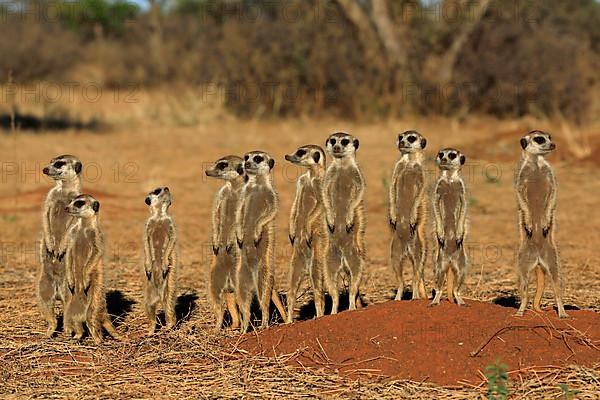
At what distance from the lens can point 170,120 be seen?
26125 millimetres

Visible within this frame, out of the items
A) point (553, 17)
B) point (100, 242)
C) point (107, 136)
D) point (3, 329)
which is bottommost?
point (3, 329)

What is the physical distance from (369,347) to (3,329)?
3.35 m

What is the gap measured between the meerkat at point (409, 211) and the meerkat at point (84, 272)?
246cm

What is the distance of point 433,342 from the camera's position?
6.57 meters

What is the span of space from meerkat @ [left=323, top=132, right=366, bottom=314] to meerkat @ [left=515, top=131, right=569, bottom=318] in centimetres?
132

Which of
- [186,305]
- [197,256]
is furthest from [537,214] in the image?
[197,256]

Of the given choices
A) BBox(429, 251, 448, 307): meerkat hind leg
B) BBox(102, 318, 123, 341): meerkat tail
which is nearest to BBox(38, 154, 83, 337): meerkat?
BBox(102, 318, 123, 341): meerkat tail

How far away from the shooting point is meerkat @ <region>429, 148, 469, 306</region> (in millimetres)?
7434

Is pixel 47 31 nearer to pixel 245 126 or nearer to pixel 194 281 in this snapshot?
pixel 245 126

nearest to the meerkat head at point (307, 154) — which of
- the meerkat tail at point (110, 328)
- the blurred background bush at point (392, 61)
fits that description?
the meerkat tail at point (110, 328)

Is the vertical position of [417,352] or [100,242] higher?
[100,242]

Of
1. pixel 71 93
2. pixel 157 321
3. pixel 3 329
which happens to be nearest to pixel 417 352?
pixel 157 321

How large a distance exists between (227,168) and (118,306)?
1896mm

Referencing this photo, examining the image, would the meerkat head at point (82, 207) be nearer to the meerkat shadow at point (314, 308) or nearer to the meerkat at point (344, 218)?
the meerkat at point (344, 218)
